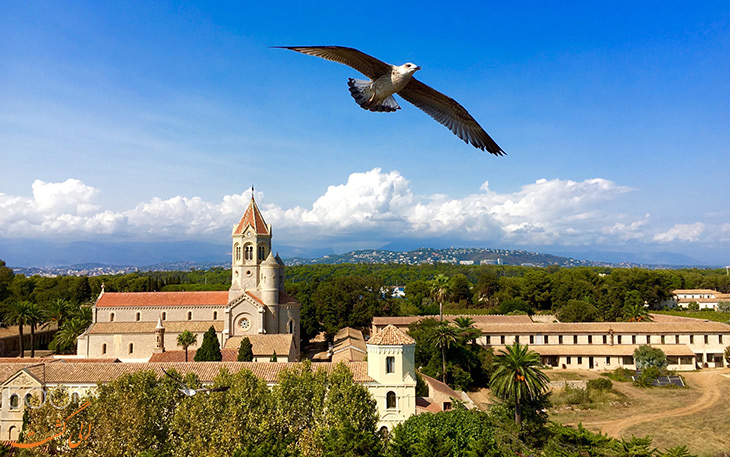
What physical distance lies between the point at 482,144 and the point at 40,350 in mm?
70152

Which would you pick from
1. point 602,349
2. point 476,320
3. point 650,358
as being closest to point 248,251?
point 476,320

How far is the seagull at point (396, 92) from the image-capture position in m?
6.27

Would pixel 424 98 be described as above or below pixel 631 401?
above

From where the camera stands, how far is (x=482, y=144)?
697cm

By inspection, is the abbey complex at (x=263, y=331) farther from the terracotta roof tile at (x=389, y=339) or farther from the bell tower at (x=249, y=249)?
the terracotta roof tile at (x=389, y=339)

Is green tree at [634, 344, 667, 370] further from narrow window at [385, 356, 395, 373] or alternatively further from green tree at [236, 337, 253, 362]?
green tree at [236, 337, 253, 362]

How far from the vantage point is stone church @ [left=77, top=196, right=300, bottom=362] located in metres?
48.8

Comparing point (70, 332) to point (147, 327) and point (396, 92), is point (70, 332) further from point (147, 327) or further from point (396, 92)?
point (396, 92)

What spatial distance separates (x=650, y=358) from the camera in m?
49.3

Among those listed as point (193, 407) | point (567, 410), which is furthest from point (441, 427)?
point (567, 410)

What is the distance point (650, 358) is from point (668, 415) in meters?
14.9

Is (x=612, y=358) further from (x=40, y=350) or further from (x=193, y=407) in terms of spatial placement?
(x=40, y=350)

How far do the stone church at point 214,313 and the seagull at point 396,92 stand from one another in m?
40.5

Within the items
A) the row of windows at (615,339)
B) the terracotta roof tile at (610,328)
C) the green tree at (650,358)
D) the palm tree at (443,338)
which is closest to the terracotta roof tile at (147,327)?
the palm tree at (443,338)
